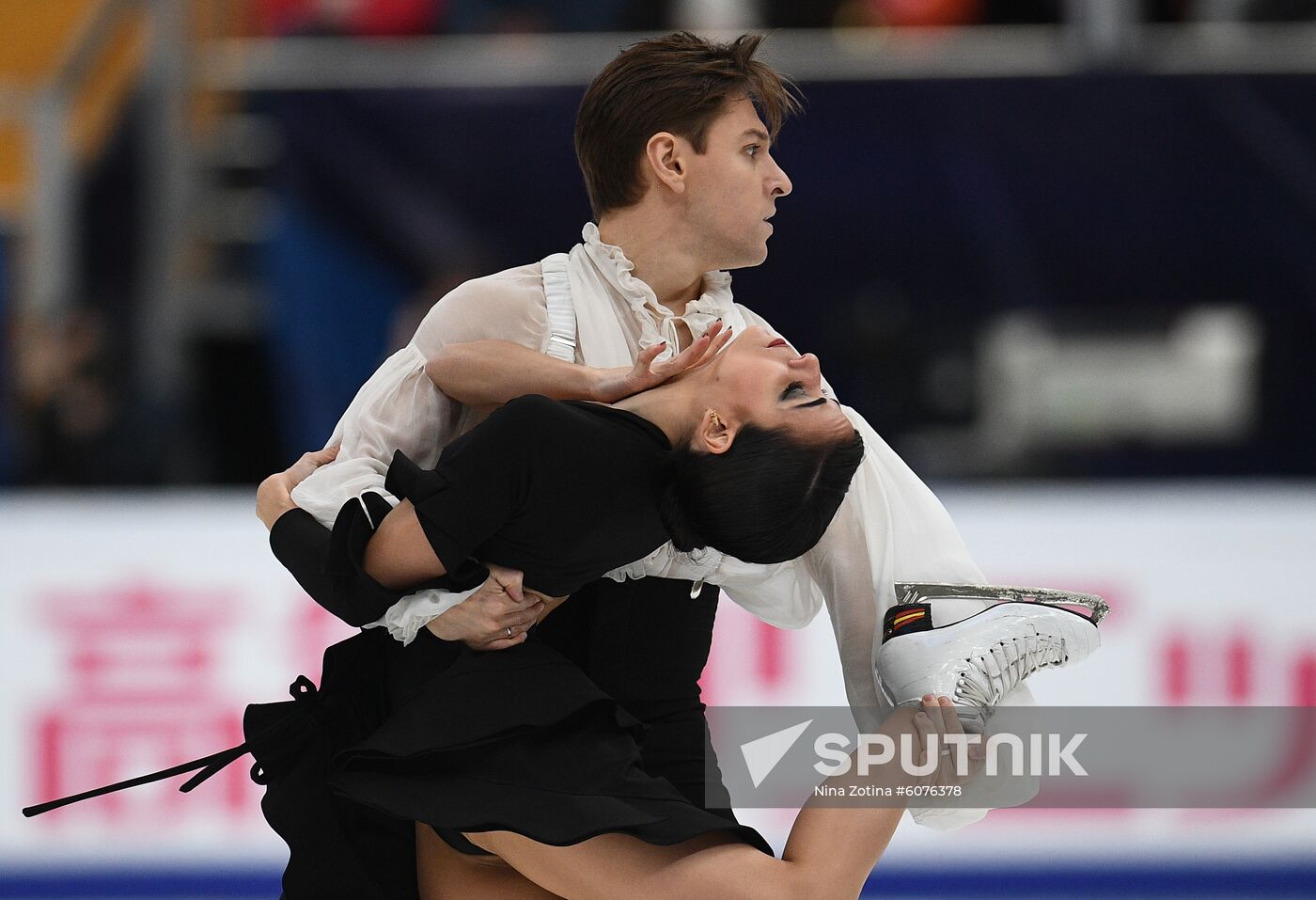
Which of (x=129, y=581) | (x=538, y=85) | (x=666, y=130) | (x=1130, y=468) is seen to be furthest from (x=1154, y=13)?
(x=666, y=130)

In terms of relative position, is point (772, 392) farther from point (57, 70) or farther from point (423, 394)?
point (57, 70)

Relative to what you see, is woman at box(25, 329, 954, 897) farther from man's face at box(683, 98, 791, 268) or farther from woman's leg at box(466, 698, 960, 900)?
man's face at box(683, 98, 791, 268)

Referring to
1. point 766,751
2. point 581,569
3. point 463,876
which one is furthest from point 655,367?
point 766,751

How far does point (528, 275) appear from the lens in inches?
77.5

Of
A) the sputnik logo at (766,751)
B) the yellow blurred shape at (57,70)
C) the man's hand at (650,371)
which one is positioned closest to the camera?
the man's hand at (650,371)

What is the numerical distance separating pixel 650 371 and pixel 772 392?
0.46 feet

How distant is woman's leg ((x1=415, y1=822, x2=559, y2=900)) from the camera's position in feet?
6.46

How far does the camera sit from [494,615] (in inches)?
70.7

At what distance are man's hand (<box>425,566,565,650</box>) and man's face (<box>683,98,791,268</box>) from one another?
1.55 ft

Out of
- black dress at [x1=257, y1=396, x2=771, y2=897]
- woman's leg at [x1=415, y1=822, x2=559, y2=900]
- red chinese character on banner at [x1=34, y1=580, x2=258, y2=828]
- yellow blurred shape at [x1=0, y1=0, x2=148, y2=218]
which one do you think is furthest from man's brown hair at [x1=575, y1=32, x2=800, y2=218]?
yellow blurred shape at [x1=0, y1=0, x2=148, y2=218]

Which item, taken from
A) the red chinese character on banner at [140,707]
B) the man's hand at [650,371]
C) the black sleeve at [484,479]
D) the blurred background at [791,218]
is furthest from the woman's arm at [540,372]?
the blurred background at [791,218]

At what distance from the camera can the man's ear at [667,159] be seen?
1903mm

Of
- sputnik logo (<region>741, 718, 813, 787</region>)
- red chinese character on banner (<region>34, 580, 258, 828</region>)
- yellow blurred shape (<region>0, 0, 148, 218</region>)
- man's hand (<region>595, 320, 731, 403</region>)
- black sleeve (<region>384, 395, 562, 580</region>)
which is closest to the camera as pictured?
black sleeve (<region>384, 395, 562, 580</region>)

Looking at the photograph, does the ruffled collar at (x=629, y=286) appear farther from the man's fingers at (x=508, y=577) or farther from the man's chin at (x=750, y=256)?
the man's fingers at (x=508, y=577)
